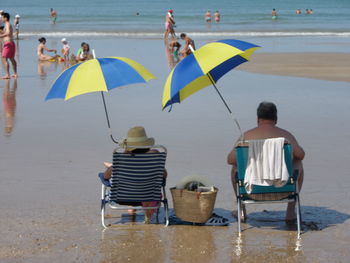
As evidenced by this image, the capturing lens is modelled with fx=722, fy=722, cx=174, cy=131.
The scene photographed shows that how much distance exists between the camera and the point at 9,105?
40.8ft

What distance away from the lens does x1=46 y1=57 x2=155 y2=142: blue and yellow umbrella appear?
605 cm

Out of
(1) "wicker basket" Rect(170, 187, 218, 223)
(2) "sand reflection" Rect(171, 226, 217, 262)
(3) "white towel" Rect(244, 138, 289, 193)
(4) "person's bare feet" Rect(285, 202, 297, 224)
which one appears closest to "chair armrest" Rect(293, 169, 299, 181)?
(3) "white towel" Rect(244, 138, 289, 193)

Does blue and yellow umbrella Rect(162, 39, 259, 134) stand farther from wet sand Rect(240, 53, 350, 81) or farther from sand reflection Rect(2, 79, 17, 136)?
wet sand Rect(240, 53, 350, 81)

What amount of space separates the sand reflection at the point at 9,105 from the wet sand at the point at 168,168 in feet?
0.07

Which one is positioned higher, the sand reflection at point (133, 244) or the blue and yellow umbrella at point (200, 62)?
the blue and yellow umbrella at point (200, 62)

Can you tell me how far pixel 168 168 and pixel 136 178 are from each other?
2.15 m

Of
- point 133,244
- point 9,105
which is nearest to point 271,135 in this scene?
point 133,244

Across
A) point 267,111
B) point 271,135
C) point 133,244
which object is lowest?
point 133,244

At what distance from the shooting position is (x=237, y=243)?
5.65m

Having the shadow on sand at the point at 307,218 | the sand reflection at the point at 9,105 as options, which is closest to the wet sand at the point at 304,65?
the sand reflection at the point at 9,105

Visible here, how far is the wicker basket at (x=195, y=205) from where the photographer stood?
602 centimetres

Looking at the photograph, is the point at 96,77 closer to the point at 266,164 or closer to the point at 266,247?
the point at 266,164

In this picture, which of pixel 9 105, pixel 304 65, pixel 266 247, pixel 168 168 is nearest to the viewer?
pixel 266 247

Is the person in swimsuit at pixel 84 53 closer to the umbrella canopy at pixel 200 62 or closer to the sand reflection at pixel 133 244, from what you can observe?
the umbrella canopy at pixel 200 62
